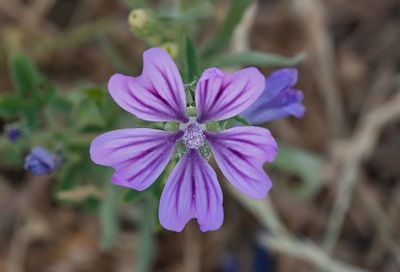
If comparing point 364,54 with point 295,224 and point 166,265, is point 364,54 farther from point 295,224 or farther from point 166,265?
point 166,265

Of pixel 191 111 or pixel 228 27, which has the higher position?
pixel 228 27

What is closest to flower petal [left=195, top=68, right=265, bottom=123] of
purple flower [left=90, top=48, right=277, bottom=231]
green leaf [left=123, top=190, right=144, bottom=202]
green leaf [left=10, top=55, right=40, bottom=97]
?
purple flower [left=90, top=48, right=277, bottom=231]

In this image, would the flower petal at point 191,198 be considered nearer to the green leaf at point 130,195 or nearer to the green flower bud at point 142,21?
the green leaf at point 130,195

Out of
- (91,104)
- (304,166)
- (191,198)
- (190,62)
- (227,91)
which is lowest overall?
(191,198)

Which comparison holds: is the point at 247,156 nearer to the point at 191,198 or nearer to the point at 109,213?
the point at 191,198

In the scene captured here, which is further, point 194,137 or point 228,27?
point 228,27

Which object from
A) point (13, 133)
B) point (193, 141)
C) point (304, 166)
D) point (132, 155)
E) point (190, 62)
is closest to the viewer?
point (132, 155)

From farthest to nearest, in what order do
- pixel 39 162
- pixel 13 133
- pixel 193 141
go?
pixel 13 133
pixel 39 162
pixel 193 141

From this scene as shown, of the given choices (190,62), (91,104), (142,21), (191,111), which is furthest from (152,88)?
(91,104)
